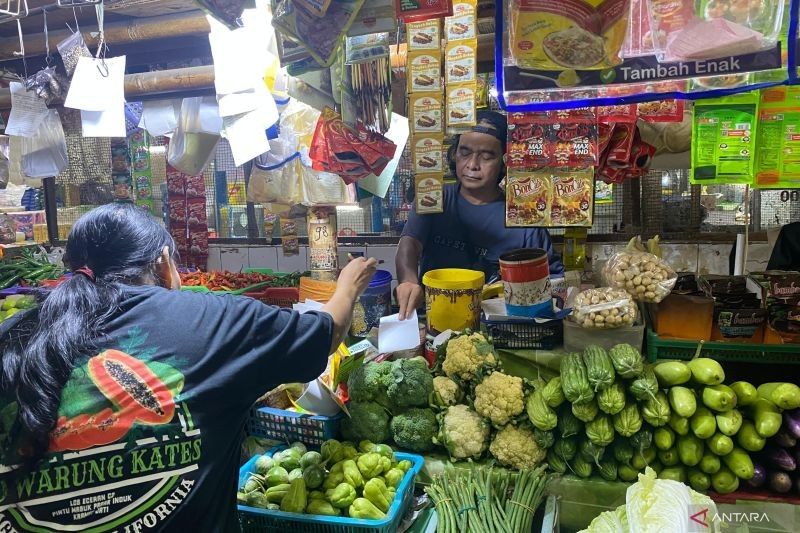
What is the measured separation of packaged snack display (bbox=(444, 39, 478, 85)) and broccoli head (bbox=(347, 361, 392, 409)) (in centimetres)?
152

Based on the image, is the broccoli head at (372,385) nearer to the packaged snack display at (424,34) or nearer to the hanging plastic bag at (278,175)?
the packaged snack display at (424,34)

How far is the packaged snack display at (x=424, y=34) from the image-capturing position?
274 cm

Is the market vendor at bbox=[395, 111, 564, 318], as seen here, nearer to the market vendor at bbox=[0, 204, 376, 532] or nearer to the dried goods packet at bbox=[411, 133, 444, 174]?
the dried goods packet at bbox=[411, 133, 444, 174]

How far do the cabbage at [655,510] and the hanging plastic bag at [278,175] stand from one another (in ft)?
9.87

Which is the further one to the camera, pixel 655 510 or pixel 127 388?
pixel 655 510

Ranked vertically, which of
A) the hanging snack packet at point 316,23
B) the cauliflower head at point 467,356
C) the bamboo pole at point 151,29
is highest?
the bamboo pole at point 151,29

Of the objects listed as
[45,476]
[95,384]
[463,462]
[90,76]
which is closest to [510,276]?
[463,462]

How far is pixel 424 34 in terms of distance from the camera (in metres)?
2.75

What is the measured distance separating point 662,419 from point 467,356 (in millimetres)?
794

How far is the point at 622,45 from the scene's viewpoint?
1990 mm

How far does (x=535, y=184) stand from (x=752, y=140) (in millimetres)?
1022

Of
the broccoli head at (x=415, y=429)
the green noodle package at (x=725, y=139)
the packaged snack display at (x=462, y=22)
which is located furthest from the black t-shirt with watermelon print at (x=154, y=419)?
the green noodle package at (x=725, y=139)

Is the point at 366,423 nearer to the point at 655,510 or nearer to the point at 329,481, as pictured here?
the point at 329,481

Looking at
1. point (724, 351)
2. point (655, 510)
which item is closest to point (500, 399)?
point (655, 510)
